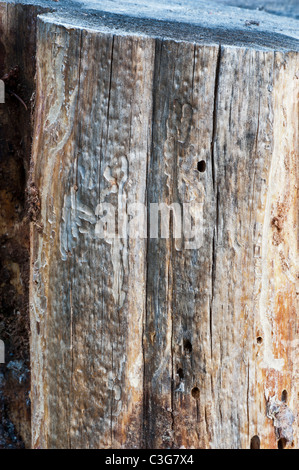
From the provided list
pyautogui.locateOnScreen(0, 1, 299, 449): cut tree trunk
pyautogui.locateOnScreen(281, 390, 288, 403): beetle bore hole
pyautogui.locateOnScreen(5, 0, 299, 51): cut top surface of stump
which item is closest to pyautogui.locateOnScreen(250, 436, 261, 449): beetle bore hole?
pyautogui.locateOnScreen(0, 1, 299, 449): cut tree trunk

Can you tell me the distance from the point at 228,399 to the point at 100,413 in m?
0.46

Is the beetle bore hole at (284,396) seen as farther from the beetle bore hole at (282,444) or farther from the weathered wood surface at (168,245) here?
the beetle bore hole at (282,444)

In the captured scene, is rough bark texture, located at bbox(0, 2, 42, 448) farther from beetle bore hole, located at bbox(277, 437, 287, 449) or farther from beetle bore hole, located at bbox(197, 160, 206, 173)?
beetle bore hole, located at bbox(277, 437, 287, 449)

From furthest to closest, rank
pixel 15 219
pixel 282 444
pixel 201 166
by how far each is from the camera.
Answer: pixel 15 219 → pixel 282 444 → pixel 201 166

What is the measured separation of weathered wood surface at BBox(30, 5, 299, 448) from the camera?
4.87ft

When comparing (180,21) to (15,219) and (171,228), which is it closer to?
(171,228)

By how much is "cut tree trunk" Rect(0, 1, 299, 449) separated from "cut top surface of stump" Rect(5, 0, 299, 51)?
0.01 m

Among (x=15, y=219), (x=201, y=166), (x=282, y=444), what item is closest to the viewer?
(x=201, y=166)

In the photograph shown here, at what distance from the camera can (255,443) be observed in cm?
160

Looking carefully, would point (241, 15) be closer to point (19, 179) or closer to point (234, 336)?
Result: point (19, 179)

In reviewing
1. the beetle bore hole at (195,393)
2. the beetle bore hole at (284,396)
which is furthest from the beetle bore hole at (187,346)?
the beetle bore hole at (284,396)

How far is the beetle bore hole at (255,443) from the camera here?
1.60 meters

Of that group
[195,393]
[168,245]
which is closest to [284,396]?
[195,393]

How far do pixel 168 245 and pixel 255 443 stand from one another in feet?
2.55
